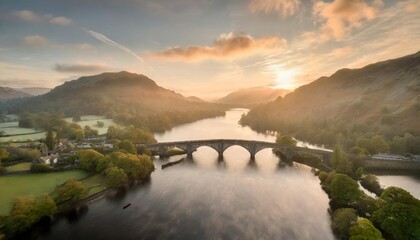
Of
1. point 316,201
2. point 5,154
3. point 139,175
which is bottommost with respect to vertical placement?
point 316,201

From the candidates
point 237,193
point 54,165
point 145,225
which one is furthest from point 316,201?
point 54,165

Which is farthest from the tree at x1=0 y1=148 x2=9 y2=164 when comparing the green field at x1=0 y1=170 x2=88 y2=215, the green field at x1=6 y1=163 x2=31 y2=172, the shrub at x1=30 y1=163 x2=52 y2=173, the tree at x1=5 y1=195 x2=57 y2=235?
the tree at x1=5 y1=195 x2=57 y2=235

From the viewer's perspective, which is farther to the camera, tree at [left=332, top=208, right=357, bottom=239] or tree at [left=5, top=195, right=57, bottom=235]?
tree at [left=332, top=208, right=357, bottom=239]

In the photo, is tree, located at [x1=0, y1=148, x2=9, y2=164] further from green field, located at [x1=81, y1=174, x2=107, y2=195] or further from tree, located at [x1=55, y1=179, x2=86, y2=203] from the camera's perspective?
tree, located at [x1=55, y1=179, x2=86, y2=203]

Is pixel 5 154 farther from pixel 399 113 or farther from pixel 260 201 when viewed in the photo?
pixel 399 113

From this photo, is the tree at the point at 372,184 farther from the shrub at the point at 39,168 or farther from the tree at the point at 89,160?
the shrub at the point at 39,168

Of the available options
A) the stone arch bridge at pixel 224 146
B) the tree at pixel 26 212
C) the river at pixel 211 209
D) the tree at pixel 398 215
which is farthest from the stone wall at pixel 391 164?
the tree at pixel 26 212

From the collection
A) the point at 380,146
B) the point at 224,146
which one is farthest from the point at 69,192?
the point at 380,146
